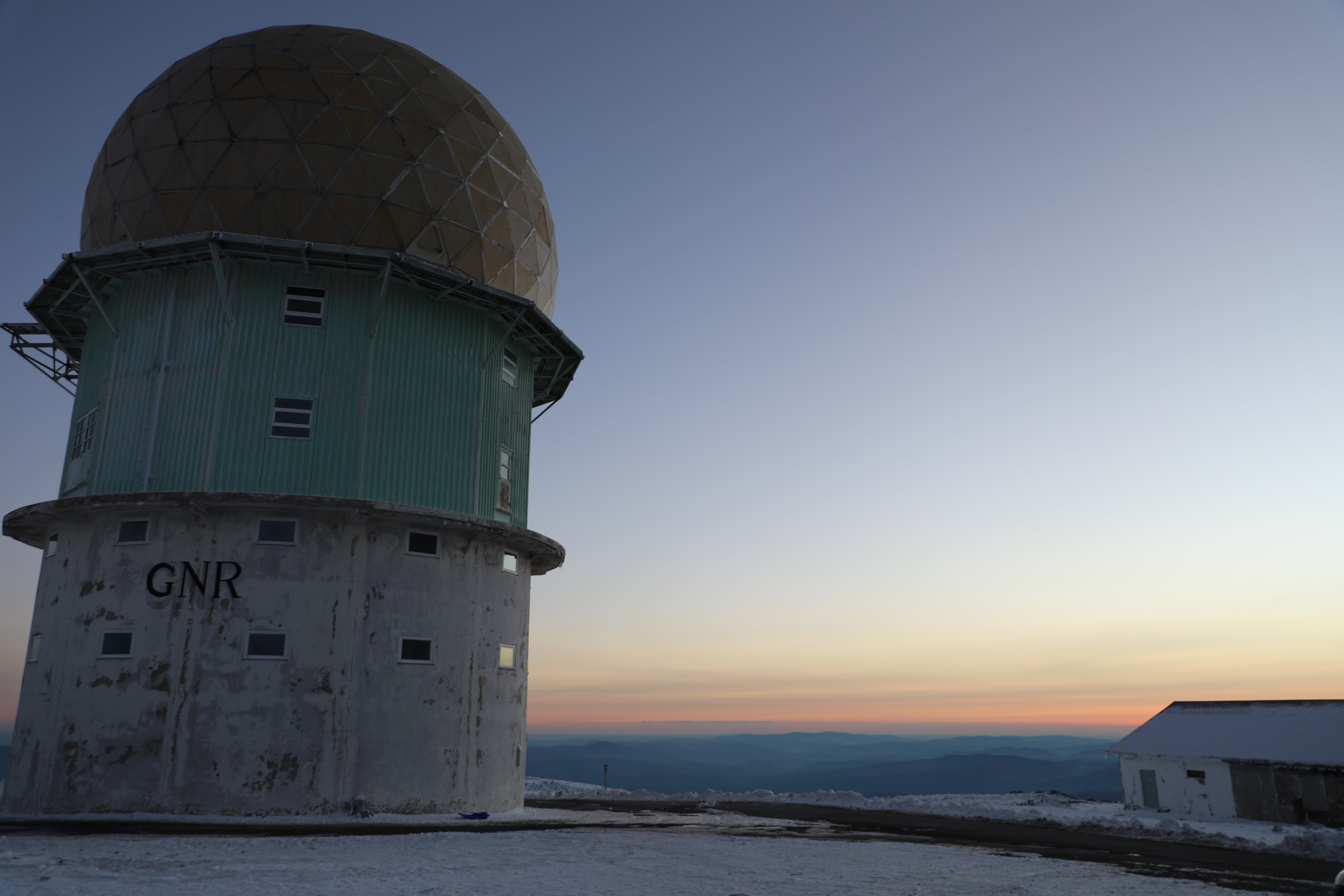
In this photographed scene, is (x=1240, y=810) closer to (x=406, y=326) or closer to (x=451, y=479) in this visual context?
(x=451, y=479)

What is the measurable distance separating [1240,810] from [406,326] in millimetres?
30430

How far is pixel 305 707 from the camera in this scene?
55.3ft

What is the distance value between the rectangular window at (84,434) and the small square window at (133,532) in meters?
2.91

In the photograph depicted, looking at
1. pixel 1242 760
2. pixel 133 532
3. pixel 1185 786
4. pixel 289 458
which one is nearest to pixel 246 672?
pixel 133 532

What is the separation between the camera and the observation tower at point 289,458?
55.0ft

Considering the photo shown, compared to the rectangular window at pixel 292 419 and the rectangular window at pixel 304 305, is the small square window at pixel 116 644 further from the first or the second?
the rectangular window at pixel 304 305

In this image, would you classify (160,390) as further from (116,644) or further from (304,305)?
(116,644)

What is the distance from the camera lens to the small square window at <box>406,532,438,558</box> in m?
18.6

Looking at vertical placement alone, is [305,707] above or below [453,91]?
below

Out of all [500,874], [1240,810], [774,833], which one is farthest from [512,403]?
[1240,810]

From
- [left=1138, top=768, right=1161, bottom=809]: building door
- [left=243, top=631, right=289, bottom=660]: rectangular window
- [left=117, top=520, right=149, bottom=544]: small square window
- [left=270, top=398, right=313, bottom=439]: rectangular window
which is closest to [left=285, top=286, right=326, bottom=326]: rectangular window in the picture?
[left=270, top=398, right=313, bottom=439]: rectangular window

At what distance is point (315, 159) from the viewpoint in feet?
64.1

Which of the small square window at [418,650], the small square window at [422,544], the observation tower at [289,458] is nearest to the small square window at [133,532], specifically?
the observation tower at [289,458]

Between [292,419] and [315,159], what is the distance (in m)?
6.12
